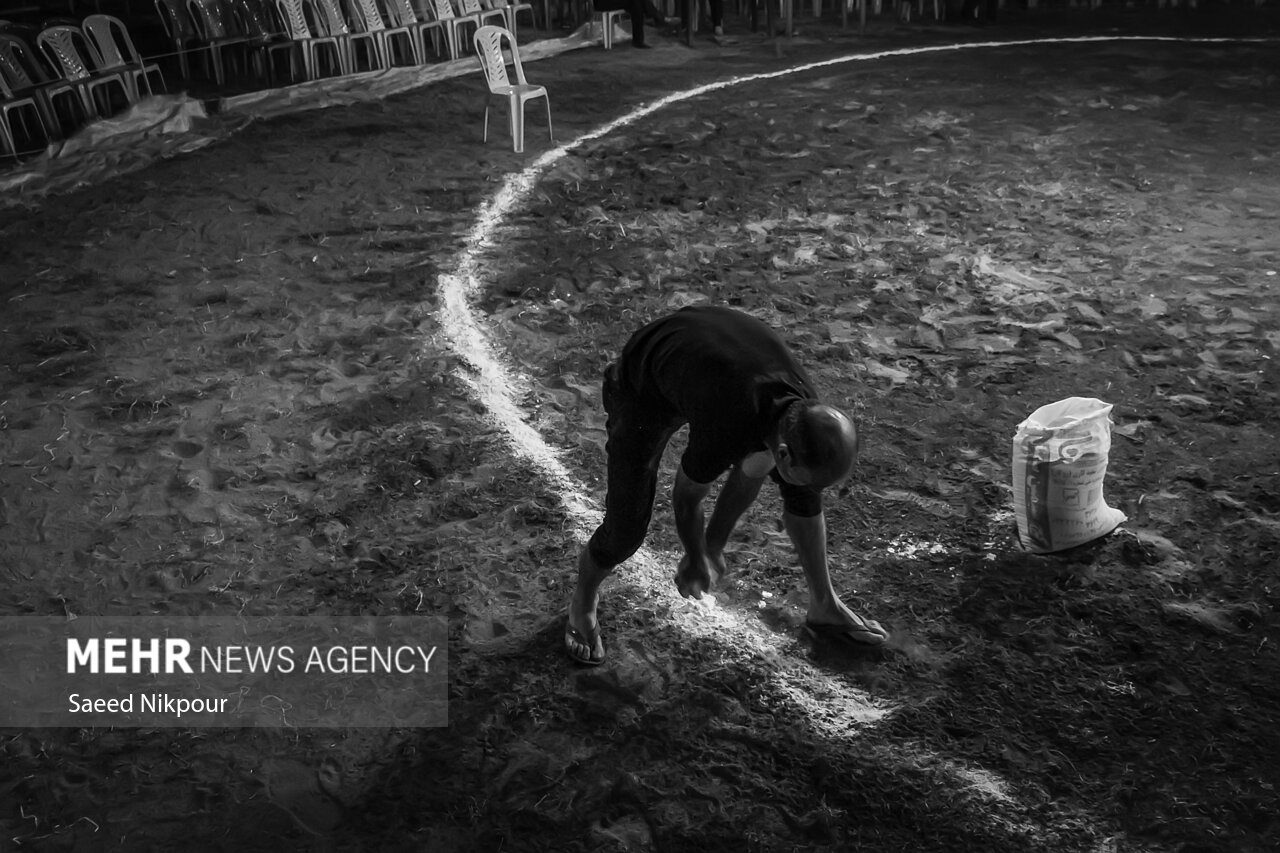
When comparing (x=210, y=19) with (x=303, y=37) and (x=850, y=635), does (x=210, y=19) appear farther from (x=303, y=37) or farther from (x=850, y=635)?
(x=850, y=635)

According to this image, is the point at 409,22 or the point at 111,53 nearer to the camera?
the point at 111,53

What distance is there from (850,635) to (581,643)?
858 millimetres

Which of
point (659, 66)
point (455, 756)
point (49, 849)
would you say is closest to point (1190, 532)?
point (455, 756)

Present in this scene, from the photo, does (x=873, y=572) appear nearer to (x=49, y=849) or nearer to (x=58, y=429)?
(x=49, y=849)

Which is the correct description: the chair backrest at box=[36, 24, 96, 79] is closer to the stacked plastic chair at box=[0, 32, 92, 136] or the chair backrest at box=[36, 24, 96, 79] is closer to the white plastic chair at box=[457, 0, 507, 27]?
the stacked plastic chair at box=[0, 32, 92, 136]

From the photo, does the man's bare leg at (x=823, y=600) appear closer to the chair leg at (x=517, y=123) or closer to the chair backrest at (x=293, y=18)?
the chair leg at (x=517, y=123)

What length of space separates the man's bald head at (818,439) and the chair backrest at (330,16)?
32.3 feet

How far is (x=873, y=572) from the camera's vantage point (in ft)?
13.0

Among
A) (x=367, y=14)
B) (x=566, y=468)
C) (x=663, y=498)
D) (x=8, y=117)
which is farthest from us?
(x=367, y=14)

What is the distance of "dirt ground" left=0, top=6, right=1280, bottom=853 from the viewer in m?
3.05

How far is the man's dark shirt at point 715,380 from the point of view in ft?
9.37

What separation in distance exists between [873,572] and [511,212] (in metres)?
4.42

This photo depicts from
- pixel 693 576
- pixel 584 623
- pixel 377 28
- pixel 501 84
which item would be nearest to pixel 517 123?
pixel 501 84

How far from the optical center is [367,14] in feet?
37.2
